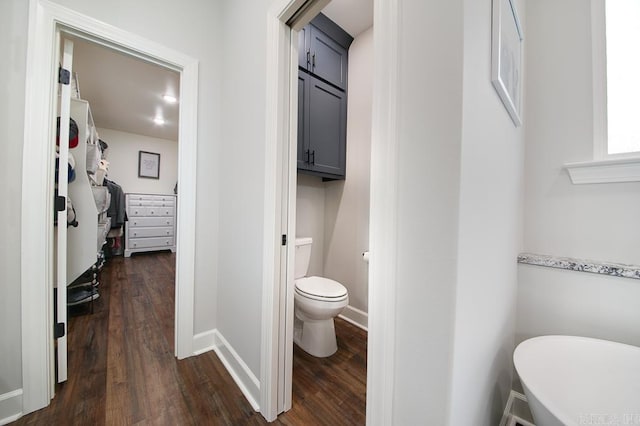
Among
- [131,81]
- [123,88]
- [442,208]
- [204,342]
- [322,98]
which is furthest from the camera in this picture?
[123,88]

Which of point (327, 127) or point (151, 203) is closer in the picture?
point (327, 127)

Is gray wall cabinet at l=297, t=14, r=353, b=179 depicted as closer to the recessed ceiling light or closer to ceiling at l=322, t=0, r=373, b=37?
ceiling at l=322, t=0, r=373, b=37

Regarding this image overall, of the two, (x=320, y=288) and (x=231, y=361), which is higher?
(x=320, y=288)

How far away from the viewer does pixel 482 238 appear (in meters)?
0.68

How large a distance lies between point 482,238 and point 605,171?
915 millimetres

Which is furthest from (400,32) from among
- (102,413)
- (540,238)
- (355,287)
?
(102,413)

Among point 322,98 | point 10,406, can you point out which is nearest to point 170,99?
point 322,98

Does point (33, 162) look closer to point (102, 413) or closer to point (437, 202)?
point (102, 413)

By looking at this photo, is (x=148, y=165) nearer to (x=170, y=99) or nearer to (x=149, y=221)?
(x=149, y=221)

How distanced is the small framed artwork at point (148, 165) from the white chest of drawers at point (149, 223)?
0.67m

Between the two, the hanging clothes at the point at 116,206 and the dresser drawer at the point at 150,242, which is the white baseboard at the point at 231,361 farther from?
the dresser drawer at the point at 150,242

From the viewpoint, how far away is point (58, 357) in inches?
49.6

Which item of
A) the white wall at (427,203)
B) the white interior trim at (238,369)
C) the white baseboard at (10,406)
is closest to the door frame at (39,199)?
the white baseboard at (10,406)

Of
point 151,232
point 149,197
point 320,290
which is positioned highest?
point 149,197
